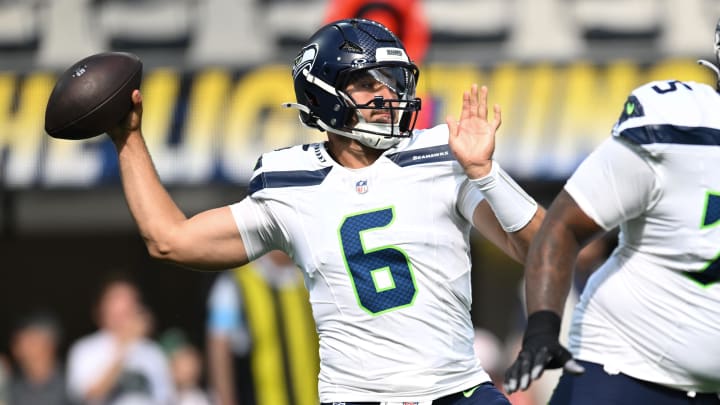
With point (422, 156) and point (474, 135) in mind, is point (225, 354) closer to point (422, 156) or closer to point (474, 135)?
point (422, 156)

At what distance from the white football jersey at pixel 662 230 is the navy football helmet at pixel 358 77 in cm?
71

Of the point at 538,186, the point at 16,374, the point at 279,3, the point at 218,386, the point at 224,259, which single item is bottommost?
the point at 16,374

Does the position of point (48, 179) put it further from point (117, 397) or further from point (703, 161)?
point (703, 161)

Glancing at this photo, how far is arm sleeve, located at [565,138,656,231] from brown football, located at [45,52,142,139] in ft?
5.21

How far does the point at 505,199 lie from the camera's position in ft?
13.0

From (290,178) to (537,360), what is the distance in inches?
44.5

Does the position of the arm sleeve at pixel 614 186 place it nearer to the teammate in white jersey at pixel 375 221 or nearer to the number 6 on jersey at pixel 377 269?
the teammate in white jersey at pixel 375 221

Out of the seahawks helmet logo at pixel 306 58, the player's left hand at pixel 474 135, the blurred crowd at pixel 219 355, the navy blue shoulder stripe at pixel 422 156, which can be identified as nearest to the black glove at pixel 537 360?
the player's left hand at pixel 474 135

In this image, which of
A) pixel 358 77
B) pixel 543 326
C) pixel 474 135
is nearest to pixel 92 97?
pixel 358 77

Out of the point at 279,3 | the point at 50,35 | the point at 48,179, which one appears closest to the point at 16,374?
the point at 48,179

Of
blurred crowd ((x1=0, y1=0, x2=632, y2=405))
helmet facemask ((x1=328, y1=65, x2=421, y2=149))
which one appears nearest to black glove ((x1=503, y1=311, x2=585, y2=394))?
helmet facemask ((x1=328, y1=65, x2=421, y2=149))

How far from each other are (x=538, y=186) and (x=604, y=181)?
20.6ft

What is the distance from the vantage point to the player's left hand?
395cm

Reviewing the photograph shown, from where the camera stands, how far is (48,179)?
970cm
